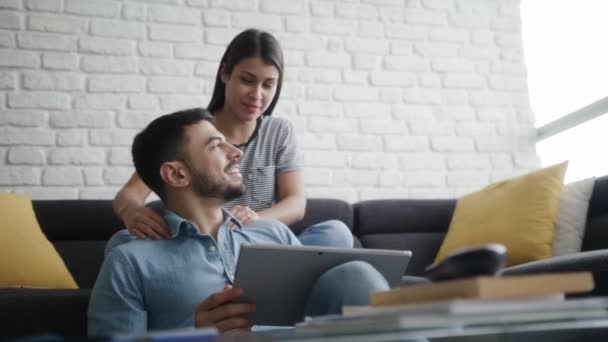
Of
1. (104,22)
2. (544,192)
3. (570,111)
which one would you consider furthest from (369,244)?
(104,22)

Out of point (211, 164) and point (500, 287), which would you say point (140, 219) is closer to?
point (211, 164)

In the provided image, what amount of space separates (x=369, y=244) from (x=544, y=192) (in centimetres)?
74

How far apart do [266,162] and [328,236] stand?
2.16ft

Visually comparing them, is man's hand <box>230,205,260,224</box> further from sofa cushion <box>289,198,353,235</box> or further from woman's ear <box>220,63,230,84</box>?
sofa cushion <box>289,198,353,235</box>

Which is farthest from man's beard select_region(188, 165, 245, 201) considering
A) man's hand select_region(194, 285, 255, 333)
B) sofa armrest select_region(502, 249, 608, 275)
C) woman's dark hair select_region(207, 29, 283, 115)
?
sofa armrest select_region(502, 249, 608, 275)

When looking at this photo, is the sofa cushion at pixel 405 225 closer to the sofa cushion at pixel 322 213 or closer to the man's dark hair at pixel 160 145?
the sofa cushion at pixel 322 213

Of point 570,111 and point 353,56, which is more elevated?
point 353,56

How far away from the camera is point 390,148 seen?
324cm

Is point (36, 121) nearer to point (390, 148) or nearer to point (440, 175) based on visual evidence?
point (390, 148)

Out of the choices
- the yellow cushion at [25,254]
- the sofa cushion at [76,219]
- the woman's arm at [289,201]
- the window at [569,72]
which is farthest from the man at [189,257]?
the window at [569,72]

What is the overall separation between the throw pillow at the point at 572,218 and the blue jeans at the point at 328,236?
1042mm

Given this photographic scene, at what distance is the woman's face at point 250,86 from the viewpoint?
2.08 m

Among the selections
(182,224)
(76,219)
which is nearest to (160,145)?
(182,224)

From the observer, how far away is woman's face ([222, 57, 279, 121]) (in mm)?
2082
